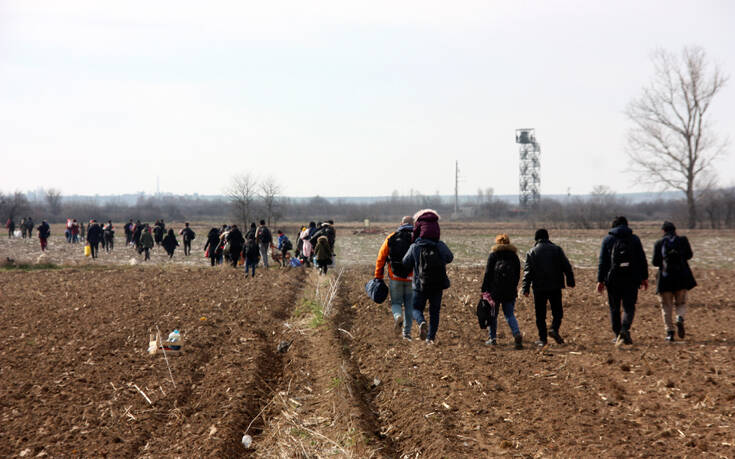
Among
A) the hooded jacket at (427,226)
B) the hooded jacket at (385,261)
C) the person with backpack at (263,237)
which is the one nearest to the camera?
the hooded jacket at (427,226)

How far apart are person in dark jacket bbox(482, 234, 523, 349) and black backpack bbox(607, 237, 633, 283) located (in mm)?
1447

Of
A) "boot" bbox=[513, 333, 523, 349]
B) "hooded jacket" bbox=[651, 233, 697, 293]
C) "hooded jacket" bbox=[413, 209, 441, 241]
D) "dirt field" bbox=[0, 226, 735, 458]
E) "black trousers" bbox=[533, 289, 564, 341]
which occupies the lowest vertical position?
"dirt field" bbox=[0, 226, 735, 458]

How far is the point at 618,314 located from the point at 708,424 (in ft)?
11.8

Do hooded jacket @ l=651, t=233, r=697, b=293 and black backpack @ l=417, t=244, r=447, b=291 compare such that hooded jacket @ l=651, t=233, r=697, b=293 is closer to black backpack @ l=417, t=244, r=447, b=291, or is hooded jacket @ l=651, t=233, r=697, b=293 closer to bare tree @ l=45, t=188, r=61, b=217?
black backpack @ l=417, t=244, r=447, b=291

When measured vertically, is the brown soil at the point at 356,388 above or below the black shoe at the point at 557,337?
below

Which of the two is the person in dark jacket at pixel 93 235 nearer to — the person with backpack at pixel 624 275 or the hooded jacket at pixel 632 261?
the hooded jacket at pixel 632 261

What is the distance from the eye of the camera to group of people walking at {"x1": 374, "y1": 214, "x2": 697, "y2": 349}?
28.6 ft

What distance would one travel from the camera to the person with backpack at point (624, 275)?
28.8ft

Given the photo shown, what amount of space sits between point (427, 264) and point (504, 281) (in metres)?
1.28

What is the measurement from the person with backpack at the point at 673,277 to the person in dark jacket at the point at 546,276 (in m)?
1.58

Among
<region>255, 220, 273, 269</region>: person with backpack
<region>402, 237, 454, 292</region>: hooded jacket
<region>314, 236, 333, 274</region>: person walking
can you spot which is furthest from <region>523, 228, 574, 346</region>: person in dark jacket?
<region>255, 220, 273, 269</region>: person with backpack

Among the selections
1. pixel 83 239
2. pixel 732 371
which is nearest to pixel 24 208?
pixel 83 239

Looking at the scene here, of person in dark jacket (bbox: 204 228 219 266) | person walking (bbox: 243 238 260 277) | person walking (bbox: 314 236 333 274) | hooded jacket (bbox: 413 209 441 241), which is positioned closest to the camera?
hooded jacket (bbox: 413 209 441 241)

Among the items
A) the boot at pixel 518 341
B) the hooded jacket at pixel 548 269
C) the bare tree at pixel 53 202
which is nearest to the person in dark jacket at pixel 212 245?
the boot at pixel 518 341
